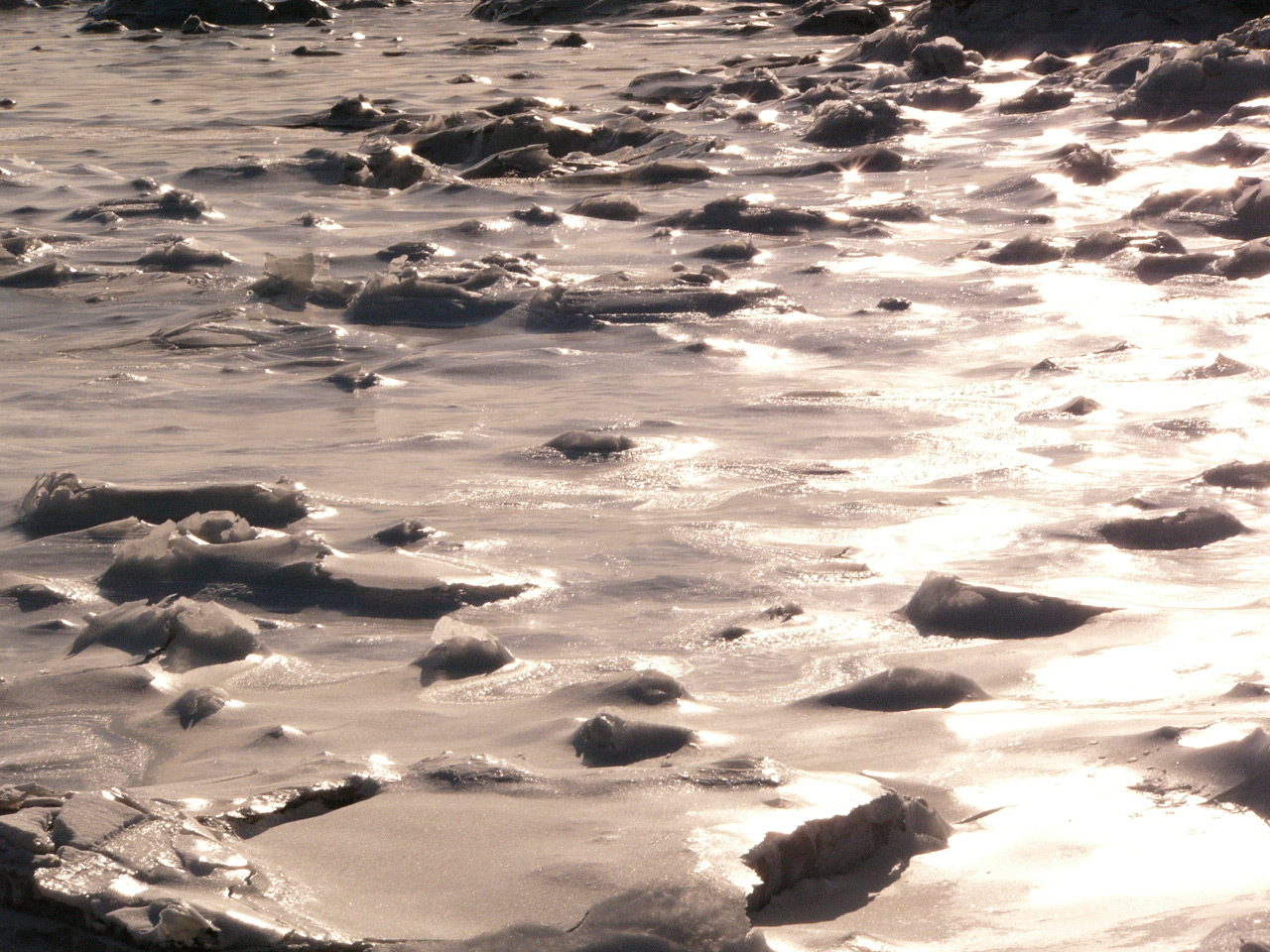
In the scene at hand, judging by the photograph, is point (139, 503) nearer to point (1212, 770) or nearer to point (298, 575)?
point (298, 575)

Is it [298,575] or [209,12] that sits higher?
[209,12]

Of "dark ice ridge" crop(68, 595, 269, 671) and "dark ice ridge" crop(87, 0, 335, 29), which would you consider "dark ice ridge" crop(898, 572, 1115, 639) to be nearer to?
"dark ice ridge" crop(68, 595, 269, 671)

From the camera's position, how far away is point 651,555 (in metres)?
2.26

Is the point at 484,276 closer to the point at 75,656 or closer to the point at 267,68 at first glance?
the point at 75,656

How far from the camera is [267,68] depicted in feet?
32.2

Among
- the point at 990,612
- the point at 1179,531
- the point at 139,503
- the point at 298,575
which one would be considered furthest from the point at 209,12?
the point at 990,612

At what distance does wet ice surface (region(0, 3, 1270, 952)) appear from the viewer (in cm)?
127

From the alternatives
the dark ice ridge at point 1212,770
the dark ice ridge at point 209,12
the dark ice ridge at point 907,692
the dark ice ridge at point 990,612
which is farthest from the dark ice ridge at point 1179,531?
the dark ice ridge at point 209,12

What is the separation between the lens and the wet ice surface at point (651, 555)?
4.16 ft

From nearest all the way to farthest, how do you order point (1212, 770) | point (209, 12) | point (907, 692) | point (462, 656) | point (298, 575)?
point (1212, 770) < point (907, 692) < point (462, 656) < point (298, 575) < point (209, 12)

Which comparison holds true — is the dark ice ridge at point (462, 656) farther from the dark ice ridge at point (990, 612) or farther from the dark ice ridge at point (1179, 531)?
the dark ice ridge at point (1179, 531)

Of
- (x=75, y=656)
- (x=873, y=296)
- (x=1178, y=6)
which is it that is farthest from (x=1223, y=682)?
(x=1178, y=6)

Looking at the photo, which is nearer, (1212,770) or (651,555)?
(1212,770)

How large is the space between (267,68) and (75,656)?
8585 mm
